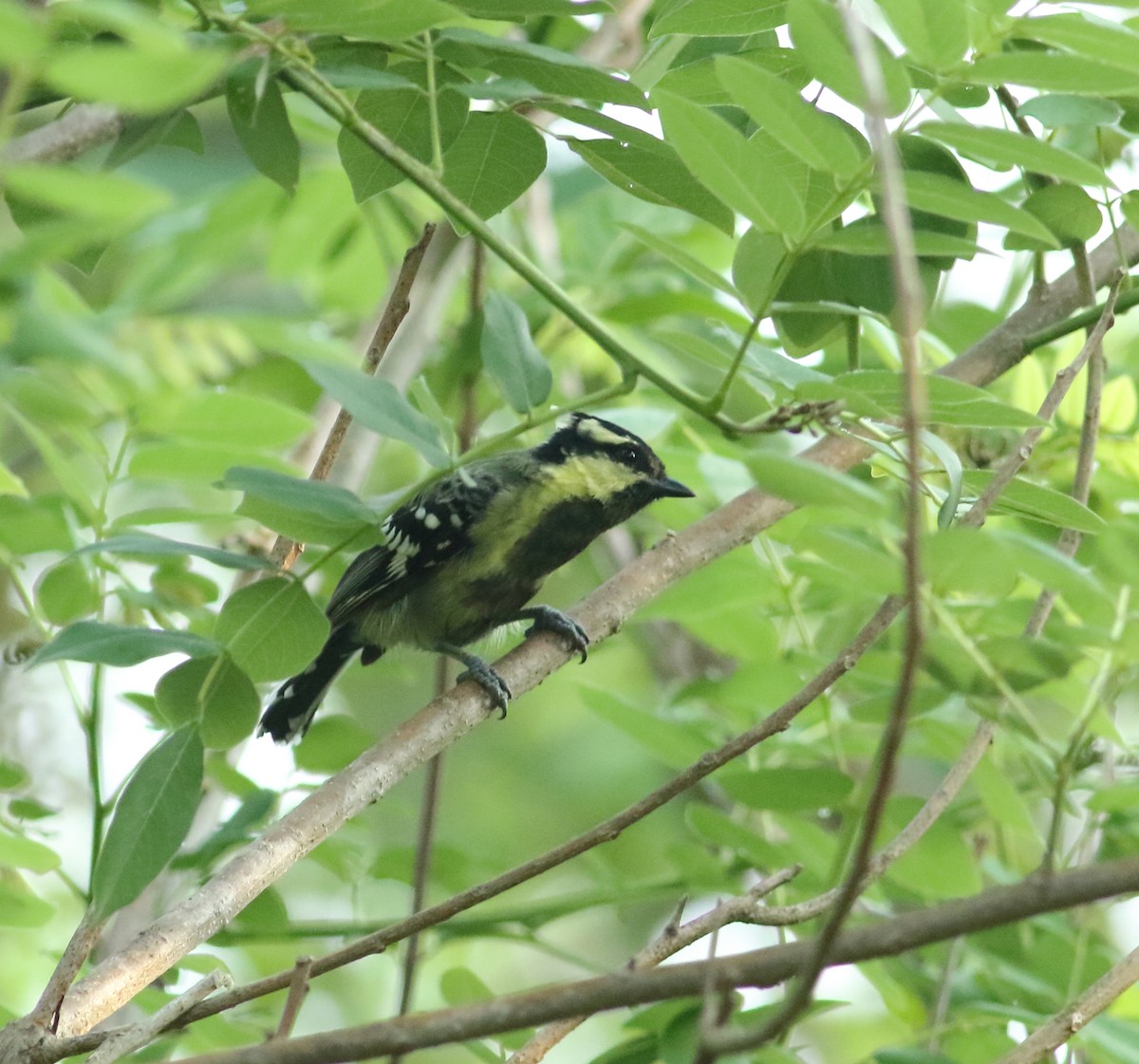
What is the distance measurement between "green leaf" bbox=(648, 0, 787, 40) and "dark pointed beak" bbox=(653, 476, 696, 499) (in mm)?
1528

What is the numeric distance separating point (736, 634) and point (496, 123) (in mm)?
1362

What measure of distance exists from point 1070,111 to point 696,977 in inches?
55.4

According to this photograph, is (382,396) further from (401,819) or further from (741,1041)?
(401,819)

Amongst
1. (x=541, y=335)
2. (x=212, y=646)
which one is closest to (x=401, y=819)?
(x=541, y=335)

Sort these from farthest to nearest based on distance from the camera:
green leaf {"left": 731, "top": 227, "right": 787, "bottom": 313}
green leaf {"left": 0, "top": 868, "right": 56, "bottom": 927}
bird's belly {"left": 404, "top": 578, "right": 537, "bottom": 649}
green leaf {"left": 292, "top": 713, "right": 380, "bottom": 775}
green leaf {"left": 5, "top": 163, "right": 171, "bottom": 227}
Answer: bird's belly {"left": 404, "top": 578, "right": 537, "bottom": 649} → green leaf {"left": 292, "top": 713, "right": 380, "bottom": 775} → green leaf {"left": 0, "top": 868, "right": 56, "bottom": 927} → green leaf {"left": 731, "top": 227, "right": 787, "bottom": 313} → green leaf {"left": 5, "top": 163, "right": 171, "bottom": 227}

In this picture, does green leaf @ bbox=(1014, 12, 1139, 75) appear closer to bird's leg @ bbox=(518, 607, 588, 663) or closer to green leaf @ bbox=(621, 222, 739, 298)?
green leaf @ bbox=(621, 222, 739, 298)

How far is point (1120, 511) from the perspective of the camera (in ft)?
9.48

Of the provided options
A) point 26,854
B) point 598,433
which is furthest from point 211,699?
point 598,433

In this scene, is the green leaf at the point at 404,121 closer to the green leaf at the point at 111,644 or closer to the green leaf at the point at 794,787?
the green leaf at the point at 111,644

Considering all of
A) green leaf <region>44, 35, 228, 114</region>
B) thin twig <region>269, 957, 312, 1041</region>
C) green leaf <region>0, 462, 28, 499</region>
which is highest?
green leaf <region>44, 35, 228, 114</region>

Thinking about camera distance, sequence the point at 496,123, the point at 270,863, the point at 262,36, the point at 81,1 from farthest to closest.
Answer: the point at 496,123
the point at 270,863
the point at 262,36
the point at 81,1

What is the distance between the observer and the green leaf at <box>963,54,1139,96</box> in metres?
1.54

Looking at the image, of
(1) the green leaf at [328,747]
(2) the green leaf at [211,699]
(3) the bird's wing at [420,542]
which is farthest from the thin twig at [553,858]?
(3) the bird's wing at [420,542]

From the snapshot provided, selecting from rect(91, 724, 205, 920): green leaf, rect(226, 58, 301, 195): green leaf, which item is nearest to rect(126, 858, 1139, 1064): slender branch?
rect(91, 724, 205, 920): green leaf
